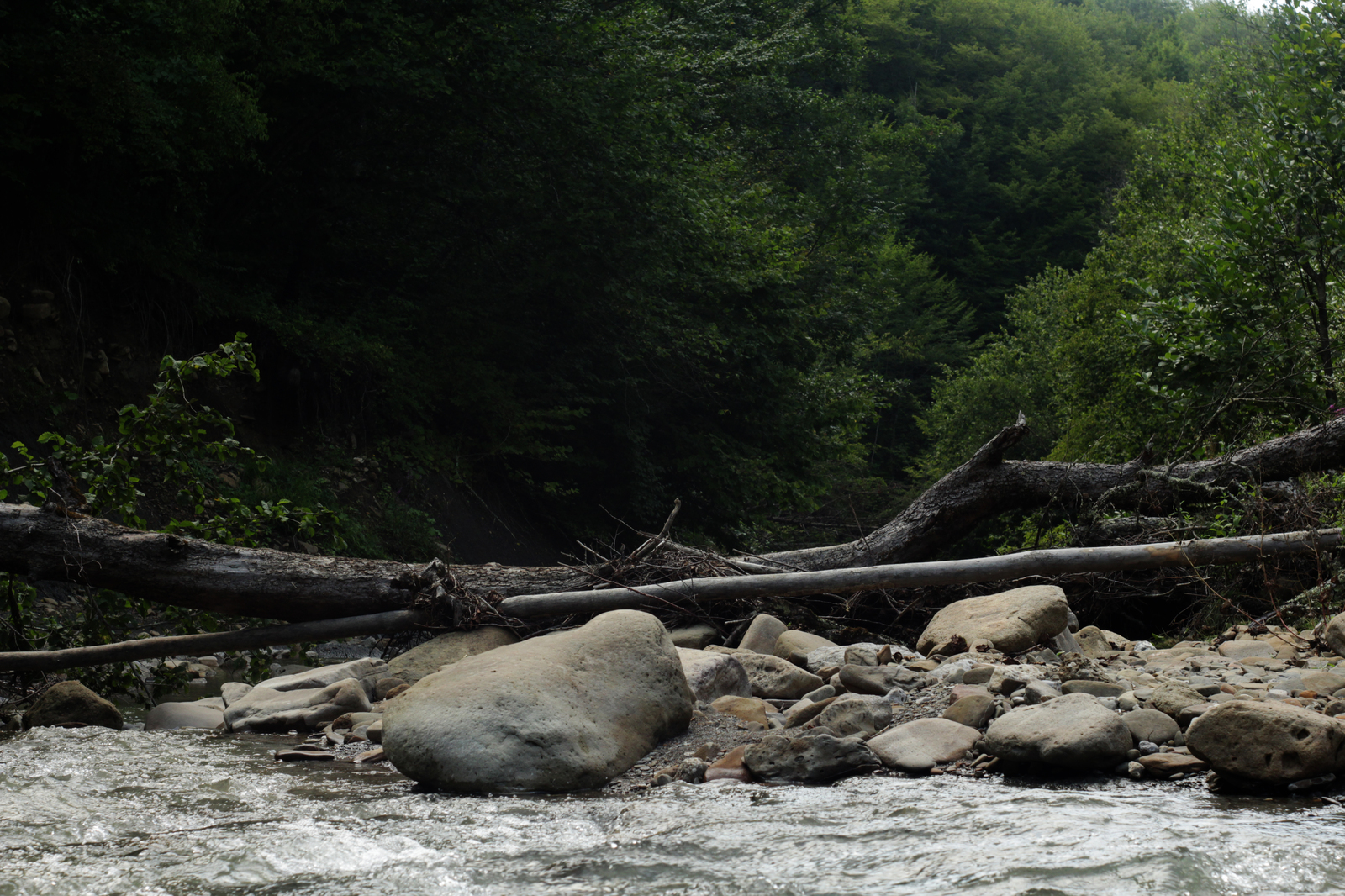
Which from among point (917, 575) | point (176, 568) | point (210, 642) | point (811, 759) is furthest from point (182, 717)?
point (917, 575)

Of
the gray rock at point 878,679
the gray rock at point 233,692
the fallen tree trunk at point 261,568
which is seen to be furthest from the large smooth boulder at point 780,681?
the gray rock at point 233,692

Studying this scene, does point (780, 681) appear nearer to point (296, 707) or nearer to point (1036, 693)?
point (1036, 693)

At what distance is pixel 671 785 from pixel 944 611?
9.74 feet

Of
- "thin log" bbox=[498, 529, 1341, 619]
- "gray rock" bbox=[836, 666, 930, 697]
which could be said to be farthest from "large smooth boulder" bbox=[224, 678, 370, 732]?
"gray rock" bbox=[836, 666, 930, 697]

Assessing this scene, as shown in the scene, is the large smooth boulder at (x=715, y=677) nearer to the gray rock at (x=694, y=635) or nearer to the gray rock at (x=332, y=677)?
the gray rock at (x=694, y=635)

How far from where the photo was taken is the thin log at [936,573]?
20.1 ft

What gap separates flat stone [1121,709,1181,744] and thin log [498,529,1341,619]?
240 centimetres

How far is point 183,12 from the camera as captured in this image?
8648 millimetres

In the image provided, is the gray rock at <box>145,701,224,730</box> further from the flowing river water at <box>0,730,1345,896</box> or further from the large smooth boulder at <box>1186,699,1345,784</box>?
the large smooth boulder at <box>1186,699,1345,784</box>

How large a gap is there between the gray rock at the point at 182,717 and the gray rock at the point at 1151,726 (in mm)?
4343

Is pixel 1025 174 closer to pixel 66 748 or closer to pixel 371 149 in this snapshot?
pixel 371 149

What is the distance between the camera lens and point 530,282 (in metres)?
13.7

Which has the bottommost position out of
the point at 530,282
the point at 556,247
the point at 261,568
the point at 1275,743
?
the point at 1275,743

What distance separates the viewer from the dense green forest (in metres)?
9.50
